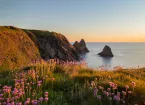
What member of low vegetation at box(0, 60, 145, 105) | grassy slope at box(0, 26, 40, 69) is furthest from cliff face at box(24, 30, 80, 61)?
low vegetation at box(0, 60, 145, 105)

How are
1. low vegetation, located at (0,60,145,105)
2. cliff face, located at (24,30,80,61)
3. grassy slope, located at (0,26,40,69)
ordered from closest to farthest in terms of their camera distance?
low vegetation, located at (0,60,145,105) < grassy slope, located at (0,26,40,69) < cliff face, located at (24,30,80,61)

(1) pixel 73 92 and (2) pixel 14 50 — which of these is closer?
(1) pixel 73 92

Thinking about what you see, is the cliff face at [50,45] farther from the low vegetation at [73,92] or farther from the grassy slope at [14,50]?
the low vegetation at [73,92]

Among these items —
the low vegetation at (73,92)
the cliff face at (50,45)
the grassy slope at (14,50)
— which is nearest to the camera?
the low vegetation at (73,92)

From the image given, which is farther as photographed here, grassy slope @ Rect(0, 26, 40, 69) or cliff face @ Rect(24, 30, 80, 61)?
cliff face @ Rect(24, 30, 80, 61)

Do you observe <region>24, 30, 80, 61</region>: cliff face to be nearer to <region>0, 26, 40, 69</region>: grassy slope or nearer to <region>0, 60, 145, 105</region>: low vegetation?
<region>0, 26, 40, 69</region>: grassy slope

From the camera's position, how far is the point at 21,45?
61.8 metres

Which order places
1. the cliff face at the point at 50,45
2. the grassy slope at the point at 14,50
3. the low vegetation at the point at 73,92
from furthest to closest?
the cliff face at the point at 50,45, the grassy slope at the point at 14,50, the low vegetation at the point at 73,92

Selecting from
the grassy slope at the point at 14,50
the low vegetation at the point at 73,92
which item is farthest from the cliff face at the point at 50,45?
the low vegetation at the point at 73,92

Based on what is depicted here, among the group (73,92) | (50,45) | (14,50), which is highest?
(73,92)

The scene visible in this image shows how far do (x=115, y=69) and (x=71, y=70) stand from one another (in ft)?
11.7

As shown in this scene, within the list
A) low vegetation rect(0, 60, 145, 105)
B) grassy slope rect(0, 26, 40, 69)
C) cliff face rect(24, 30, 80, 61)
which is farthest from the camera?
cliff face rect(24, 30, 80, 61)

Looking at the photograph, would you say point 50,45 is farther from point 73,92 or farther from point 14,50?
point 73,92

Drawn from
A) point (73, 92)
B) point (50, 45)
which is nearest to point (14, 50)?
point (73, 92)
